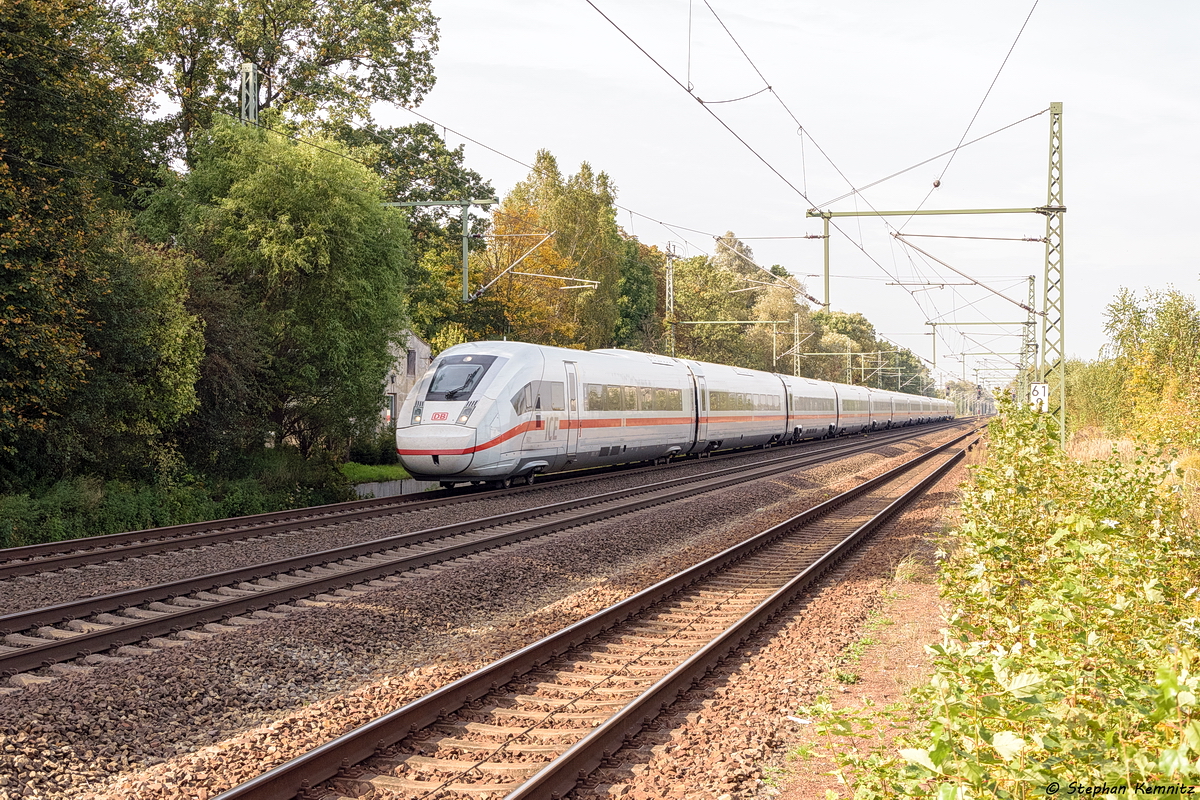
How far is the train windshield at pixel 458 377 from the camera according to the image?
64.0 ft

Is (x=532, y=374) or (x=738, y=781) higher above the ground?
(x=532, y=374)

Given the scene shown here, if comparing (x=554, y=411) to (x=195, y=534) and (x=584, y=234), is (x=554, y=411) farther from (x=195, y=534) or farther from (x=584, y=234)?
(x=584, y=234)

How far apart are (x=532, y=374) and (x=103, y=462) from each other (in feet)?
27.6

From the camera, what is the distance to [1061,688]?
3.88m

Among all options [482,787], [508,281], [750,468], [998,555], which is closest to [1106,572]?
[998,555]

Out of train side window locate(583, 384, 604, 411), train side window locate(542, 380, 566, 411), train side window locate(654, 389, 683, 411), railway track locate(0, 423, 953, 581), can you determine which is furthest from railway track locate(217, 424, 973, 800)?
train side window locate(654, 389, 683, 411)

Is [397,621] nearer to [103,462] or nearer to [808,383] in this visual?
[103,462]

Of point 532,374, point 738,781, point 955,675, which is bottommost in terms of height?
point 738,781

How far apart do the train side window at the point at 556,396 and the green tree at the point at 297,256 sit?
456 cm

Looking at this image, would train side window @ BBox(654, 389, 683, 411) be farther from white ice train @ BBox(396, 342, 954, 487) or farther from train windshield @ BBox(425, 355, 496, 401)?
train windshield @ BBox(425, 355, 496, 401)

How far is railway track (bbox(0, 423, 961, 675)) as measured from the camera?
826cm

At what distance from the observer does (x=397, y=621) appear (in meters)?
9.39

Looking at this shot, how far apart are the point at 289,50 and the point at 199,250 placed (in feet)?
45.8

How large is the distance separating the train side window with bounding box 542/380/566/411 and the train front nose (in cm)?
306
